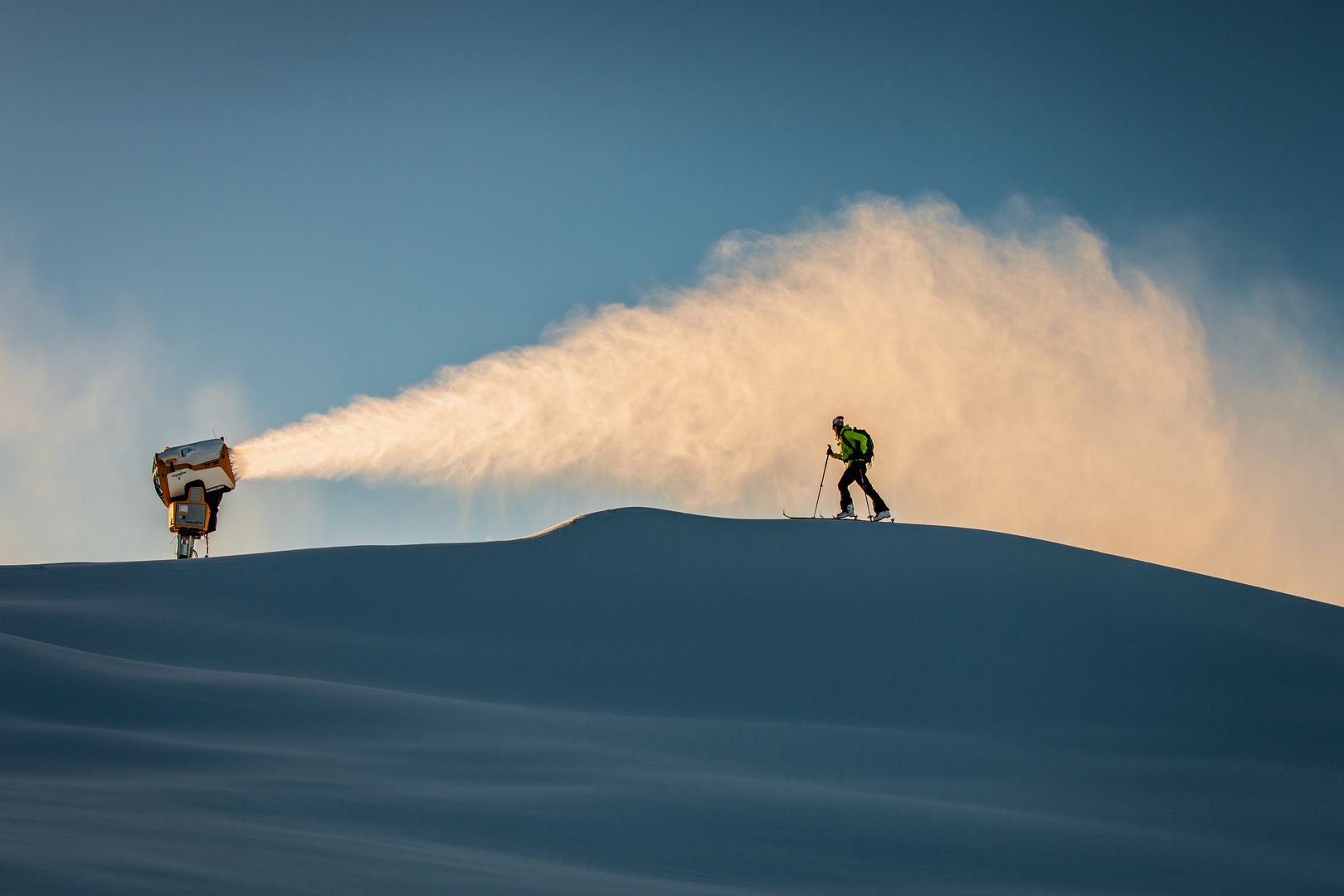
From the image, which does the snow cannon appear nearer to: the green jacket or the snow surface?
the snow surface

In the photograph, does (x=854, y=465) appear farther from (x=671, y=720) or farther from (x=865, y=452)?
(x=671, y=720)

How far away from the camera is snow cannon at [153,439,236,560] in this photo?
58.9ft

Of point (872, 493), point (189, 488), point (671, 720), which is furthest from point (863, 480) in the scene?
point (189, 488)

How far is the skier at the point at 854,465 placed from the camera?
15.5 metres

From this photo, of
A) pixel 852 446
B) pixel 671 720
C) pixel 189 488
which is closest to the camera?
pixel 671 720

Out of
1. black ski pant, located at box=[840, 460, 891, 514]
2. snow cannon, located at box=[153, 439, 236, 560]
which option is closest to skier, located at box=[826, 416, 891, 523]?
black ski pant, located at box=[840, 460, 891, 514]

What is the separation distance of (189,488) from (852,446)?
40.8 ft

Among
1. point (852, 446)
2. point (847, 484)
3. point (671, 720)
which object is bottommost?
point (671, 720)

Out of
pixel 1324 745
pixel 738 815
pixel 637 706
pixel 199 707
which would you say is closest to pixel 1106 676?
pixel 1324 745

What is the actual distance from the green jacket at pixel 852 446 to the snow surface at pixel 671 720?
1525mm

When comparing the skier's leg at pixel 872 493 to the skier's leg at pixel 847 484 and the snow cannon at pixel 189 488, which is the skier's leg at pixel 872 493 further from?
the snow cannon at pixel 189 488

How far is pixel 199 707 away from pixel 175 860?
11.0 feet

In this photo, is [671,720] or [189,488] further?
[189,488]

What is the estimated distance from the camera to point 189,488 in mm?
18109
